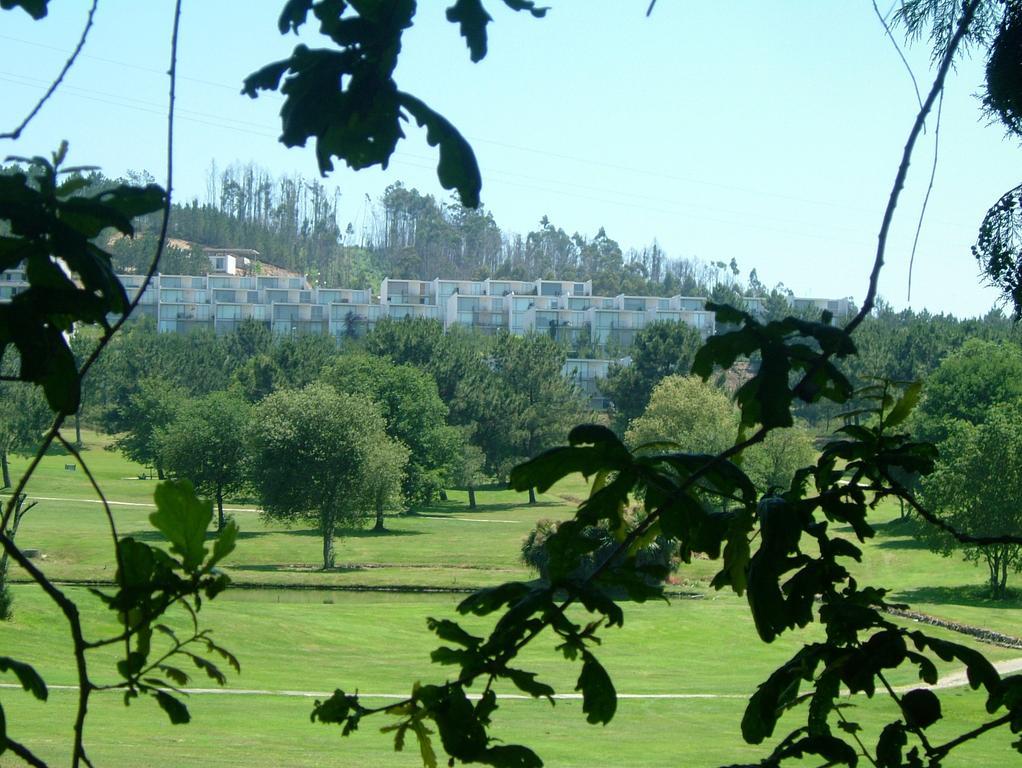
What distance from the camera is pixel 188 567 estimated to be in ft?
3.32

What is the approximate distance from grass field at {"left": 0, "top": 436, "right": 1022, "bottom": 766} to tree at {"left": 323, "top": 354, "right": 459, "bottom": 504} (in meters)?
2.72

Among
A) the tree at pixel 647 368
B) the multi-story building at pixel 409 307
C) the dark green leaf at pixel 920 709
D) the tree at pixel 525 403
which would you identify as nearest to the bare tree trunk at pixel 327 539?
the tree at pixel 525 403

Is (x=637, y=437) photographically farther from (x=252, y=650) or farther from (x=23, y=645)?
(x=23, y=645)

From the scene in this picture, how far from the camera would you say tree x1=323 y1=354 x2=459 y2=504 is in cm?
5234

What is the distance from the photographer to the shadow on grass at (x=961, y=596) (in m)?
31.1

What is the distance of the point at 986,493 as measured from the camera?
3253cm

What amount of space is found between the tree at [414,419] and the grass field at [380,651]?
2.72 meters

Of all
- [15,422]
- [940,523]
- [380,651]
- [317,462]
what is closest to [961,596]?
[380,651]

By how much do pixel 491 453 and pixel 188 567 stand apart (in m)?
59.9

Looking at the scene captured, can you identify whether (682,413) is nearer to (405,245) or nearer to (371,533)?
(371,533)

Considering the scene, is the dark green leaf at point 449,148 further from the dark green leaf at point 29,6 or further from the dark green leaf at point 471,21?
the dark green leaf at point 29,6

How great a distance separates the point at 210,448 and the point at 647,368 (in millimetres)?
26939

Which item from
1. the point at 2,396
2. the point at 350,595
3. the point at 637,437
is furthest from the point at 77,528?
the point at 637,437

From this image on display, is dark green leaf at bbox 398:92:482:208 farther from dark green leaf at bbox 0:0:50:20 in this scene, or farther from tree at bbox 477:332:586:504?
tree at bbox 477:332:586:504
